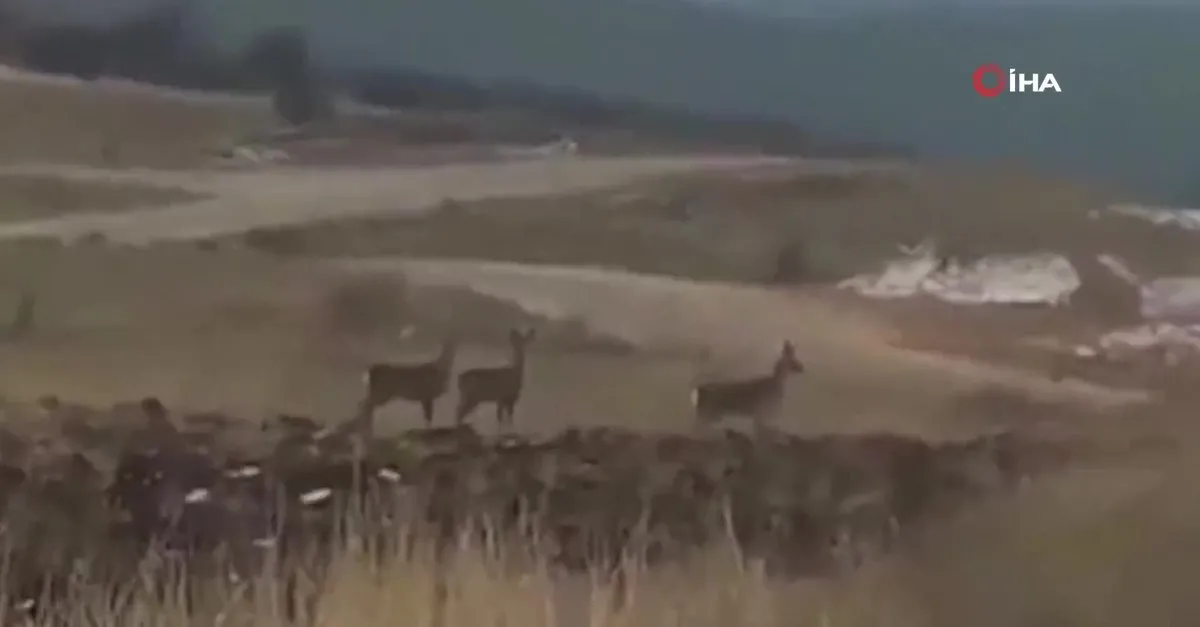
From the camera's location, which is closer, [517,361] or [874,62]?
[517,361]

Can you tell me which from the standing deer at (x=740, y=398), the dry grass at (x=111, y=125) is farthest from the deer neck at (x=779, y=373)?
the dry grass at (x=111, y=125)

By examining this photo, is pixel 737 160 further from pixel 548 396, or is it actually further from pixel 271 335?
pixel 271 335

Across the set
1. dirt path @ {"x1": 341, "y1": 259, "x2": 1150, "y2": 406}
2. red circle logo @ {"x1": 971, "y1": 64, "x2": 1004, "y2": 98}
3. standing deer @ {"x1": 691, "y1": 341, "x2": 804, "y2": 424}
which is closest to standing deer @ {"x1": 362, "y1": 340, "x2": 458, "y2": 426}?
dirt path @ {"x1": 341, "y1": 259, "x2": 1150, "y2": 406}

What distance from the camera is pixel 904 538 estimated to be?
1470mm

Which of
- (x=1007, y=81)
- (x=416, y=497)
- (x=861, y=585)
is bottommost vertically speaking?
(x=861, y=585)

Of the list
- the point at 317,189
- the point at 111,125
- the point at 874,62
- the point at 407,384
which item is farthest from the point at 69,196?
the point at 874,62

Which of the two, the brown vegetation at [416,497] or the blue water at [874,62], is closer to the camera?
the brown vegetation at [416,497]

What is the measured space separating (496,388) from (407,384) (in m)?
0.10

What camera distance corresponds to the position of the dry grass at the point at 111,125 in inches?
58.1

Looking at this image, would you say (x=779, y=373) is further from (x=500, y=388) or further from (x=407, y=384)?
(x=407, y=384)

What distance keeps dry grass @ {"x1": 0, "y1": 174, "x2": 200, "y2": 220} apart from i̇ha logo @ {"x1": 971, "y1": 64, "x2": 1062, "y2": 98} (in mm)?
980

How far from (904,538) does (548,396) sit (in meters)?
0.45

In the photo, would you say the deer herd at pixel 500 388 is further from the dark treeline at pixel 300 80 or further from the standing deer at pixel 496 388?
the dark treeline at pixel 300 80

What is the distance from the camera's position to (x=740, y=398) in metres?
1.47
